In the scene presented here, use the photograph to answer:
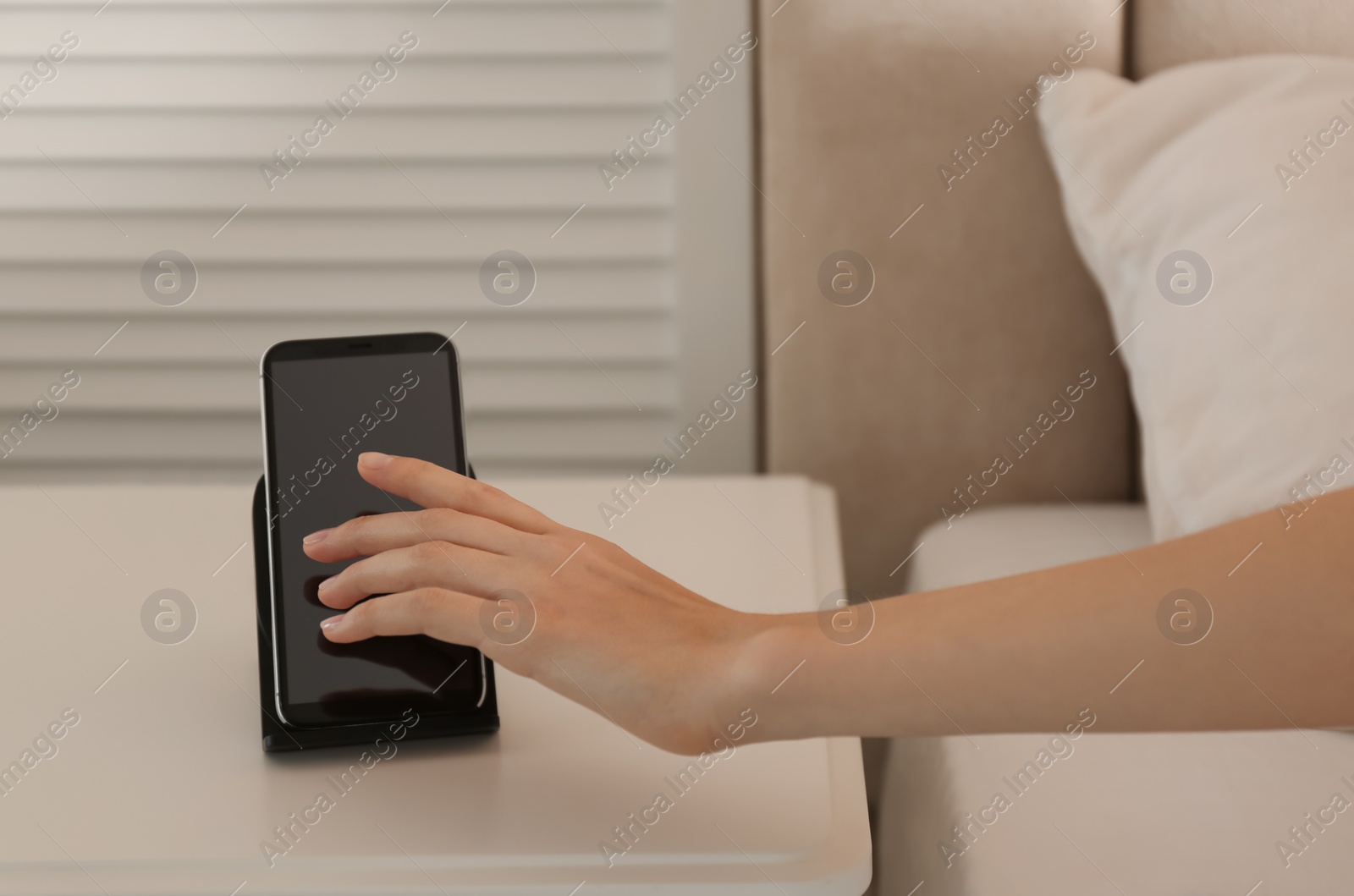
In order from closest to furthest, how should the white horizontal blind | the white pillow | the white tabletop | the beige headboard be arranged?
the white tabletop → the white pillow → the beige headboard → the white horizontal blind

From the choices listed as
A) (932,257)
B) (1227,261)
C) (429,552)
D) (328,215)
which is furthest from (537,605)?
(328,215)

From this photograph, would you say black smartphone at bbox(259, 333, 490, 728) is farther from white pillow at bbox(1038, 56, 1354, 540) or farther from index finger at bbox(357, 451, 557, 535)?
white pillow at bbox(1038, 56, 1354, 540)

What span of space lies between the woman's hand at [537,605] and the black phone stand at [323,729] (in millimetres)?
37

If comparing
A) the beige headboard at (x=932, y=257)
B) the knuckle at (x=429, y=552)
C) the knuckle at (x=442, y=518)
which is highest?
the knuckle at (x=442, y=518)

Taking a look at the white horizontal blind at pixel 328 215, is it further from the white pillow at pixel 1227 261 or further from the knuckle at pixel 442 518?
the knuckle at pixel 442 518

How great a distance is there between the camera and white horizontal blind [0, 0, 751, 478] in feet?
3.70

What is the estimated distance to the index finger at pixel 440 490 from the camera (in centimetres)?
55

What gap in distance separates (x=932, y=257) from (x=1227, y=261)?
298 millimetres

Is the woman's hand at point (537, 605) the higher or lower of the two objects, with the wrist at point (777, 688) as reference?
higher

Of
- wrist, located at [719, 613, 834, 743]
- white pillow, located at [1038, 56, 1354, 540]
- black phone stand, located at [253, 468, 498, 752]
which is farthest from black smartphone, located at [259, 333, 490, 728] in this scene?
white pillow, located at [1038, 56, 1354, 540]

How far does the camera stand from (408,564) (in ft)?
1.72

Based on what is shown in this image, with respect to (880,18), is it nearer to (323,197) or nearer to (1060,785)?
(323,197)

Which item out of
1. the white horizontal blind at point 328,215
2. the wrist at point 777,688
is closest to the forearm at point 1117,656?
the wrist at point 777,688

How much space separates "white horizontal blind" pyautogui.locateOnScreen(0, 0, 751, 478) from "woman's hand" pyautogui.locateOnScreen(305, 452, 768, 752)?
2.08ft
